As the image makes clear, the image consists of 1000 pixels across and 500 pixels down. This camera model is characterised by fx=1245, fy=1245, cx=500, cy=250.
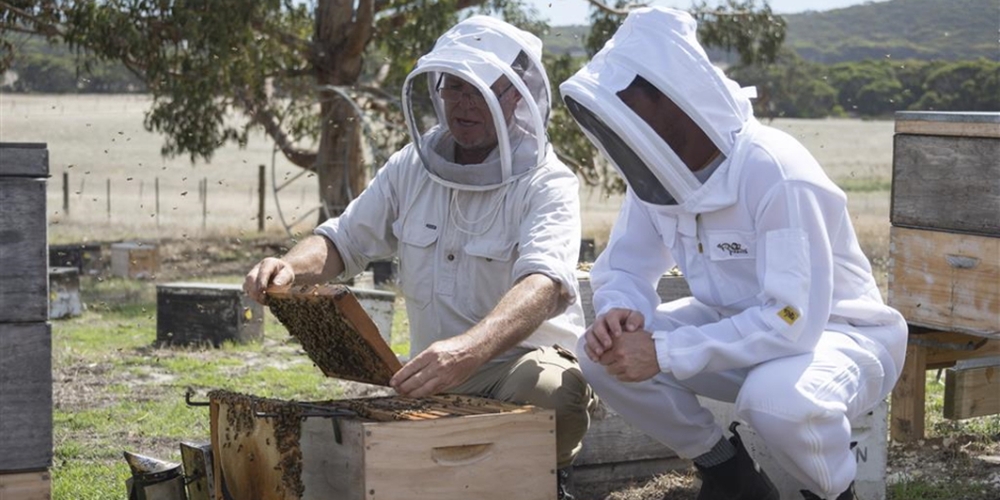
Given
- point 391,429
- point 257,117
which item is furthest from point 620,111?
point 257,117

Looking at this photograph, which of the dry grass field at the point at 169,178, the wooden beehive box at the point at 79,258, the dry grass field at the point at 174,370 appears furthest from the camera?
the dry grass field at the point at 169,178

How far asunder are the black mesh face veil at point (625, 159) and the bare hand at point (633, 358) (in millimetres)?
393

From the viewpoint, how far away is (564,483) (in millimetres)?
3863

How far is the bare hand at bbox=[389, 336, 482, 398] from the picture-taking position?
3170mm

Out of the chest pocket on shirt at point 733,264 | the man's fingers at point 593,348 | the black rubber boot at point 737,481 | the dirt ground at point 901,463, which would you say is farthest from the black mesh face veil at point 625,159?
the dirt ground at point 901,463

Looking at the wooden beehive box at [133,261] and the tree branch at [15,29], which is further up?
the tree branch at [15,29]

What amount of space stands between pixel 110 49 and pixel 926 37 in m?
9.44

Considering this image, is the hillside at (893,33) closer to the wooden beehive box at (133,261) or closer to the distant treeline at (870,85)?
the distant treeline at (870,85)

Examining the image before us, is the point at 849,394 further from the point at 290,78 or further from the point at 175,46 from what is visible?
the point at 290,78

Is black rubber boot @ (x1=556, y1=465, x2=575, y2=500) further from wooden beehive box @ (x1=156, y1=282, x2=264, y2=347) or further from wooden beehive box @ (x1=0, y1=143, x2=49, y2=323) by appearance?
wooden beehive box @ (x1=156, y1=282, x2=264, y2=347)

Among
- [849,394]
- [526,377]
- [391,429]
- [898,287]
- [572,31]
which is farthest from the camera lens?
[572,31]

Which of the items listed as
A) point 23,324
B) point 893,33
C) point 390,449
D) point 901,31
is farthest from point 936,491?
point 893,33

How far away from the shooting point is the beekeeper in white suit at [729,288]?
10.3 ft

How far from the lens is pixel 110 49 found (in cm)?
1314
